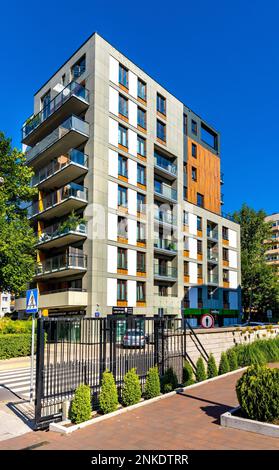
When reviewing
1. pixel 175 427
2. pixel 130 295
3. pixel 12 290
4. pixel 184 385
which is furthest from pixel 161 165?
pixel 175 427

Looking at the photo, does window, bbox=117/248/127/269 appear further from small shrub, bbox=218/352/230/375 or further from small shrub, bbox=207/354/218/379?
small shrub, bbox=207/354/218/379

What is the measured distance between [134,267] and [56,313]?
7259mm

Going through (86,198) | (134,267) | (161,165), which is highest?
(161,165)

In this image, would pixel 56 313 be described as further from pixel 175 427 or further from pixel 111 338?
pixel 175 427

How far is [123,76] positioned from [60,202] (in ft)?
39.7

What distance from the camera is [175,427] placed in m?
7.34

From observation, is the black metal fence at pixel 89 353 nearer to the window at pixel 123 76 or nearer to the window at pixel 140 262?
the window at pixel 140 262

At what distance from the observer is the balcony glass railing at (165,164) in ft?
125

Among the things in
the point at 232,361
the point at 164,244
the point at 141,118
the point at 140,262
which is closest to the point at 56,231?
the point at 140,262

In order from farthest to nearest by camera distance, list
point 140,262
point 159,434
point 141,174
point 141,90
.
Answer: point 141,90, point 141,174, point 140,262, point 159,434

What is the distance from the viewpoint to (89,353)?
8906mm

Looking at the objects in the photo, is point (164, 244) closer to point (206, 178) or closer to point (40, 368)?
point (206, 178)

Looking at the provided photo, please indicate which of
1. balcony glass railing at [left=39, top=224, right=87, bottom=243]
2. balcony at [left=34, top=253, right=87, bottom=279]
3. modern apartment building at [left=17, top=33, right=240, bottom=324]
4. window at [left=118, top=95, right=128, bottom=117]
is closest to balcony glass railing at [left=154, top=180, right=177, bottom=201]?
modern apartment building at [left=17, top=33, right=240, bottom=324]

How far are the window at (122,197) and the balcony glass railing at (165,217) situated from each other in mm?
4021
